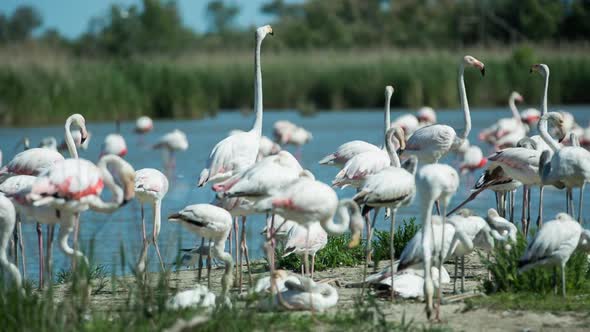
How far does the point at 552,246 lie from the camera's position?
6777 millimetres

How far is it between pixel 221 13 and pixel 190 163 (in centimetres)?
8221

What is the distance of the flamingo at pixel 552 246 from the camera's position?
22.2 ft

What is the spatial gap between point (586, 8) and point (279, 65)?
70.8 feet

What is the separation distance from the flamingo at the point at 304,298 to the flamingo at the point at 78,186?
1230mm

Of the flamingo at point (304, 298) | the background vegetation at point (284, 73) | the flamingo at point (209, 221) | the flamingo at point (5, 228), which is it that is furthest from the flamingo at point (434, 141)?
the background vegetation at point (284, 73)

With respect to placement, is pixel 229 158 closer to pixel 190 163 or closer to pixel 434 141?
pixel 434 141

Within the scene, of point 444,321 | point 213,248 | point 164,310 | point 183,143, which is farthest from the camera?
point 183,143

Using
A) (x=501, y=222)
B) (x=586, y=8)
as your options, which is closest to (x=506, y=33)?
(x=586, y=8)

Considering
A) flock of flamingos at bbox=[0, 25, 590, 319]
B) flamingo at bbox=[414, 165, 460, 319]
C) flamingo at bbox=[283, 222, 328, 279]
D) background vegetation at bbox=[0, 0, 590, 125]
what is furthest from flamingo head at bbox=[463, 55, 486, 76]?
background vegetation at bbox=[0, 0, 590, 125]

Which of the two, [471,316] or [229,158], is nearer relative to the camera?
[471,316]

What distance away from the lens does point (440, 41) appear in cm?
5788

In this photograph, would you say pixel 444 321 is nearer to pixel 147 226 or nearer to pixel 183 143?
pixel 147 226

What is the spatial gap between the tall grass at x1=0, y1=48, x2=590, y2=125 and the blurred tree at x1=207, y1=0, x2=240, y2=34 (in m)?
62.5

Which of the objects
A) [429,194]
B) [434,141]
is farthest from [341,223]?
[434,141]
